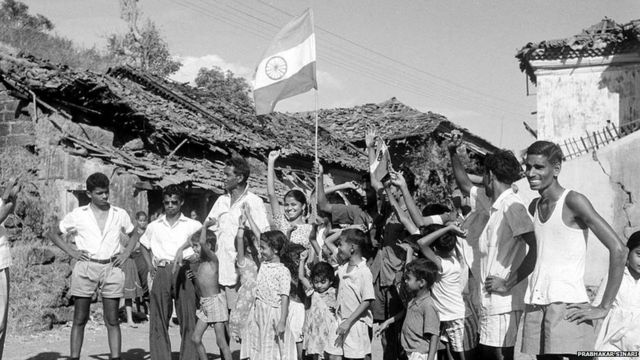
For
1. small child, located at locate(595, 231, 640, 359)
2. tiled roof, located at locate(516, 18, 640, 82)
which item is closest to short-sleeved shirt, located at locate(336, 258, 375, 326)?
small child, located at locate(595, 231, 640, 359)

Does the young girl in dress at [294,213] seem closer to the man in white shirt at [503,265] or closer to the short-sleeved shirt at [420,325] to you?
the short-sleeved shirt at [420,325]

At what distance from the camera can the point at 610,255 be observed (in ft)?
11.6

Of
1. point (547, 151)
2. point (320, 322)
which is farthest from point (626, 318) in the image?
point (320, 322)

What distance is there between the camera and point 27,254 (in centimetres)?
971

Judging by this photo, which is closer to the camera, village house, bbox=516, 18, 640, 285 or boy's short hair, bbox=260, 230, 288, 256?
boy's short hair, bbox=260, 230, 288, 256

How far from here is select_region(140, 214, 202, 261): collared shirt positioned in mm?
6598

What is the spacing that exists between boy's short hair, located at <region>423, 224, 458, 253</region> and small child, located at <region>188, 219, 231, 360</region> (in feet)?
7.14

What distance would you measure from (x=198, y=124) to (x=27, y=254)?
22.8 ft

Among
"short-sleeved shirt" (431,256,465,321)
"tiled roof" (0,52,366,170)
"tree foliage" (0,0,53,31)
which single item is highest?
"tree foliage" (0,0,53,31)

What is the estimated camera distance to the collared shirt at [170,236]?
6.60 meters

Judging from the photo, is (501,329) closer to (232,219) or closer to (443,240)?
(443,240)

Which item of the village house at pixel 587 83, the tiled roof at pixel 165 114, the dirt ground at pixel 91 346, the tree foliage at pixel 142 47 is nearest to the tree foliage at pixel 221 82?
the tree foliage at pixel 142 47

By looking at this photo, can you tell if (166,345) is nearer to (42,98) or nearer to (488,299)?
(488,299)

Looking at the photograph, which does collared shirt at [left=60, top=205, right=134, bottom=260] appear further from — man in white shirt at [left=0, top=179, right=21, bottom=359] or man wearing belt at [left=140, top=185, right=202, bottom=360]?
man in white shirt at [left=0, top=179, right=21, bottom=359]
